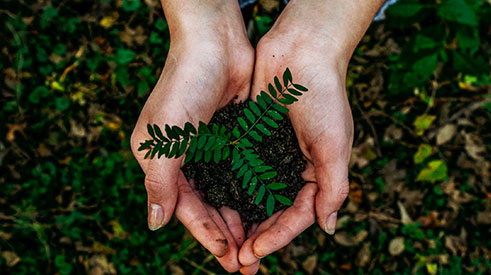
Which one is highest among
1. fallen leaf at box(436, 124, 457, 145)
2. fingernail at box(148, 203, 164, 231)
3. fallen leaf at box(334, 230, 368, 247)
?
fingernail at box(148, 203, 164, 231)

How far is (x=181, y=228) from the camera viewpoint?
12.1 feet

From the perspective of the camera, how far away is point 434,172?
3861 millimetres

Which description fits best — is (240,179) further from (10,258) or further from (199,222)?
(10,258)

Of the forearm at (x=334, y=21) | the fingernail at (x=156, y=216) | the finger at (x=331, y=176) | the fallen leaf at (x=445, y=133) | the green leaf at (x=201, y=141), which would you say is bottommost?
the fallen leaf at (x=445, y=133)

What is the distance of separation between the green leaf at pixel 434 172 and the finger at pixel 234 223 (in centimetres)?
214

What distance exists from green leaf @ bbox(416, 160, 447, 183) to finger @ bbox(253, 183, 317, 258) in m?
1.72

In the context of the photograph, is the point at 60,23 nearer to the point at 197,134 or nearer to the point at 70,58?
the point at 70,58

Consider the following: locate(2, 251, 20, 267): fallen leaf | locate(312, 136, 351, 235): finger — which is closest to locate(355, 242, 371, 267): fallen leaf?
locate(312, 136, 351, 235): finger

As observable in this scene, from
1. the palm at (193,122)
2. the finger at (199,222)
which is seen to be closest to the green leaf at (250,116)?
the palm at (193,122)

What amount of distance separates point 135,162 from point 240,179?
1.54m

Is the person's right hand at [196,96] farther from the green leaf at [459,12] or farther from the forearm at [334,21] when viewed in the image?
the green leaf at [459,12]

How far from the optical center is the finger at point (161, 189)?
7.90 ft

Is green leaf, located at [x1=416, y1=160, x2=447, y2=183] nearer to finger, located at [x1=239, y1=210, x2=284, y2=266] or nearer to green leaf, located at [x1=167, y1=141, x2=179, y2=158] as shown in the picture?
finger, located at [x1=239, y1=210, x2=284, y2=266]

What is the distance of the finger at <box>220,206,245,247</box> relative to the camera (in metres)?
2.75
